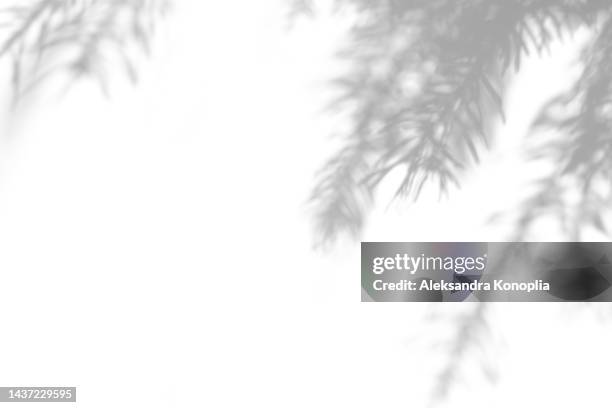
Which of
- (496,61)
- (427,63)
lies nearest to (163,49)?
(427,63)

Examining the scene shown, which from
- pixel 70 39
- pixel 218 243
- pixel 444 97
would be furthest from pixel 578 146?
pixel 70 39

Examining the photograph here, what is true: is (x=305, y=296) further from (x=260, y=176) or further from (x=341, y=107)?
(x=341, y=107)

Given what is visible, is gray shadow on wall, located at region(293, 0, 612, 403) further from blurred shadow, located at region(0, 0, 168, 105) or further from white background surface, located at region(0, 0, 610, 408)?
blurred shadow, located at region(0, 0, 168, 105)

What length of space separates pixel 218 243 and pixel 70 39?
49 centimetres

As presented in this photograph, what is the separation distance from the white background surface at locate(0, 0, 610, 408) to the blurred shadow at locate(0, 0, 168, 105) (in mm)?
41

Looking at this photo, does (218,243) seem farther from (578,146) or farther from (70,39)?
(578,146)

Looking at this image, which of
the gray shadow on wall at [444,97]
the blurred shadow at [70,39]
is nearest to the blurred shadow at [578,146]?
the gray shadow on wall at [444,97]

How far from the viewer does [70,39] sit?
3.92ft

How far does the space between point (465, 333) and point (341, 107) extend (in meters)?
0.51

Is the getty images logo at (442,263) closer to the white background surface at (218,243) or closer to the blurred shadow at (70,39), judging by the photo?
the white background surface at (218,243)

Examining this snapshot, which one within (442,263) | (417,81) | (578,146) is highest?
(417,81)

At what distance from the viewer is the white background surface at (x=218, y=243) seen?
1.20 metres

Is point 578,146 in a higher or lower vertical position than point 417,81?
lower

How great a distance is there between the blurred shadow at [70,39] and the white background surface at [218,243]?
0.04m
